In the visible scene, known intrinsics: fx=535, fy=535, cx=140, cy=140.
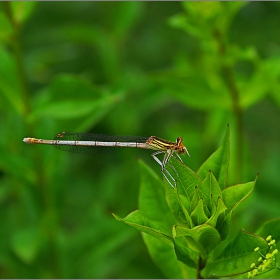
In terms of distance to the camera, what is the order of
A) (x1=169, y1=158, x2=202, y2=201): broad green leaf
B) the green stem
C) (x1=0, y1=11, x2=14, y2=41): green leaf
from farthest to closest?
the green stem
(x1=0, y1=11, x2=14, y2=41): green leaf
(x1=169, y1=158, x2=202, y2=201): broad green leaf

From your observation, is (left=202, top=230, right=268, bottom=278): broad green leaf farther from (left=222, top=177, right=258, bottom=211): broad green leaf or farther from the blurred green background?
the blurred green background

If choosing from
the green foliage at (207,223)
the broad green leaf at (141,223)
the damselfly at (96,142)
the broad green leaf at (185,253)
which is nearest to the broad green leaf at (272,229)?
the green foliage at (207,223)

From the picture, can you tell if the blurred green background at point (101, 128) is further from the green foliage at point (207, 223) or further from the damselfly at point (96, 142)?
the green foliage at point (207, 223)

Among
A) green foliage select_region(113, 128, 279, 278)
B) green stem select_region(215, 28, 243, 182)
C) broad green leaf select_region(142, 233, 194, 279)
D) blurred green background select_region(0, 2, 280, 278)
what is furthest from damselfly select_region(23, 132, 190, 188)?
green foliage select_region(113, 128, 279, 278)

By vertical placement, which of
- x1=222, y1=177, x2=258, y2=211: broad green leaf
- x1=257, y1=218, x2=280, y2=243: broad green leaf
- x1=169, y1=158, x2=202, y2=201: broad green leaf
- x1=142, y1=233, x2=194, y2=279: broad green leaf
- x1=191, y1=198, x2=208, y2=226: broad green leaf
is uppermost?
x1=169, y1=158, x2=202, y2=201: broad green leaf

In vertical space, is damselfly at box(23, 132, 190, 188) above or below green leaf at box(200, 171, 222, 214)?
above

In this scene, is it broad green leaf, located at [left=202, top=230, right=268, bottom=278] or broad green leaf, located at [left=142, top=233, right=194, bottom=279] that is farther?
broad green leaf, located at [left=142, top=233, right=194, bottom=279]

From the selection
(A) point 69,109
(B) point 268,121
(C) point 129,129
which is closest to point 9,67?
(A) point 69,109
